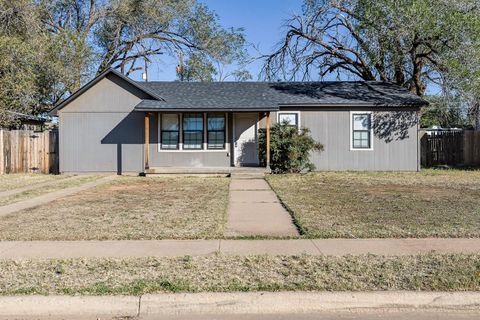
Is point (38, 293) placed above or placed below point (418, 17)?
below

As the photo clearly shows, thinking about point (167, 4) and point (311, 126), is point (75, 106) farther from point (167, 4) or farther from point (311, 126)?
point (167, 4)

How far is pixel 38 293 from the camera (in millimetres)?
4559

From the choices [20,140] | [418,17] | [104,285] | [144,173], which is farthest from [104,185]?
[418,17]

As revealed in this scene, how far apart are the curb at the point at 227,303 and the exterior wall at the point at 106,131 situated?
1545 cm

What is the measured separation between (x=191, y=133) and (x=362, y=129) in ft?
26.2

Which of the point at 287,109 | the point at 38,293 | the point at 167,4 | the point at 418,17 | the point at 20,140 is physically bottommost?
the point at 38,293

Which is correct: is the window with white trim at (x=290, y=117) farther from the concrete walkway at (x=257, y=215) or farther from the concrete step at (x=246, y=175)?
the concrete walkway at (x=257, y=215)

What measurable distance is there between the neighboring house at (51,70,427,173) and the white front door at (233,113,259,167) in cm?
5

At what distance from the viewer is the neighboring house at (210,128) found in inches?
771

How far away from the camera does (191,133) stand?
1978 centimetres

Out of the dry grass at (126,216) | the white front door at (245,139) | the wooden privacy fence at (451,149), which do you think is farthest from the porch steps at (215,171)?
the wooden privacy fence at (451,149)

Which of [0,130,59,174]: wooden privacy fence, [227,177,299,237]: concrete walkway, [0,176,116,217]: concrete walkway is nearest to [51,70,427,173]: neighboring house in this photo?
[0,130,59,174]: wooden privacy fence

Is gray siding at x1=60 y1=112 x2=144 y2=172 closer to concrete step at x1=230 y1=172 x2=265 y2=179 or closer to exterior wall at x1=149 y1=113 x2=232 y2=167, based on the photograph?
exterior wall at x1=149 y1=113 x2=232 y2=167

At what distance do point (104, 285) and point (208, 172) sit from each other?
44.6ft
